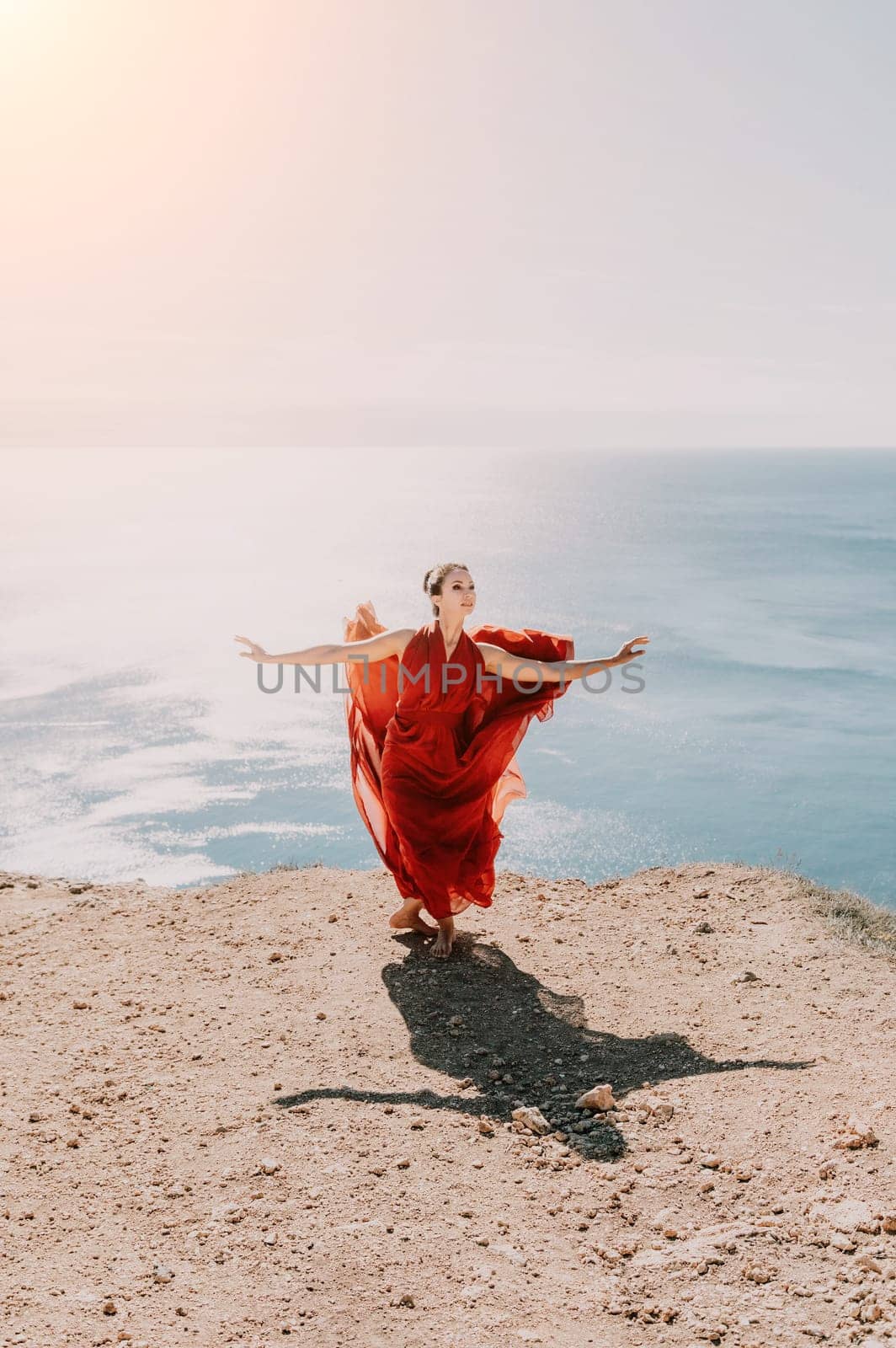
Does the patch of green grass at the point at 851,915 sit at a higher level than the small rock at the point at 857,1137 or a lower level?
lower

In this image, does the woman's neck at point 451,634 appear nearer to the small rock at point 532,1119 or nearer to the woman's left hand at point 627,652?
the woman's left hand at point 627,652

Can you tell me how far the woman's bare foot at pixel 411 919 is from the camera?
7.22m

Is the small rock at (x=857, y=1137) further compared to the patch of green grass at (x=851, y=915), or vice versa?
the patch of green grass at (x=851, y=915)

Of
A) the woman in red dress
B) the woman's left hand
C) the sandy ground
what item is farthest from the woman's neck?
the sandy ground

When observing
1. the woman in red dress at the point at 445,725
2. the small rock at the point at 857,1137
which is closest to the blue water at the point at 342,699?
the woman in red dress at the point at 445,725

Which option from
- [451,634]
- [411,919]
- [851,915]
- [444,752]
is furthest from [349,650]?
[851,915]

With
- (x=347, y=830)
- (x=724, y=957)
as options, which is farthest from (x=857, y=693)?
(x=724, y=957)

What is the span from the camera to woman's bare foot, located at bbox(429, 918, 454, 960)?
6839mm

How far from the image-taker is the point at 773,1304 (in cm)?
343

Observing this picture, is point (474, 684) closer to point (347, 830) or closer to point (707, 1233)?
point (707, 1233)

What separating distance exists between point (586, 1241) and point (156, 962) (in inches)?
169

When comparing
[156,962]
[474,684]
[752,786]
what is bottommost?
[752,786]

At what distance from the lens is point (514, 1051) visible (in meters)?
5.64

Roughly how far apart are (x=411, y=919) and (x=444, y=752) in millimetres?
1392
